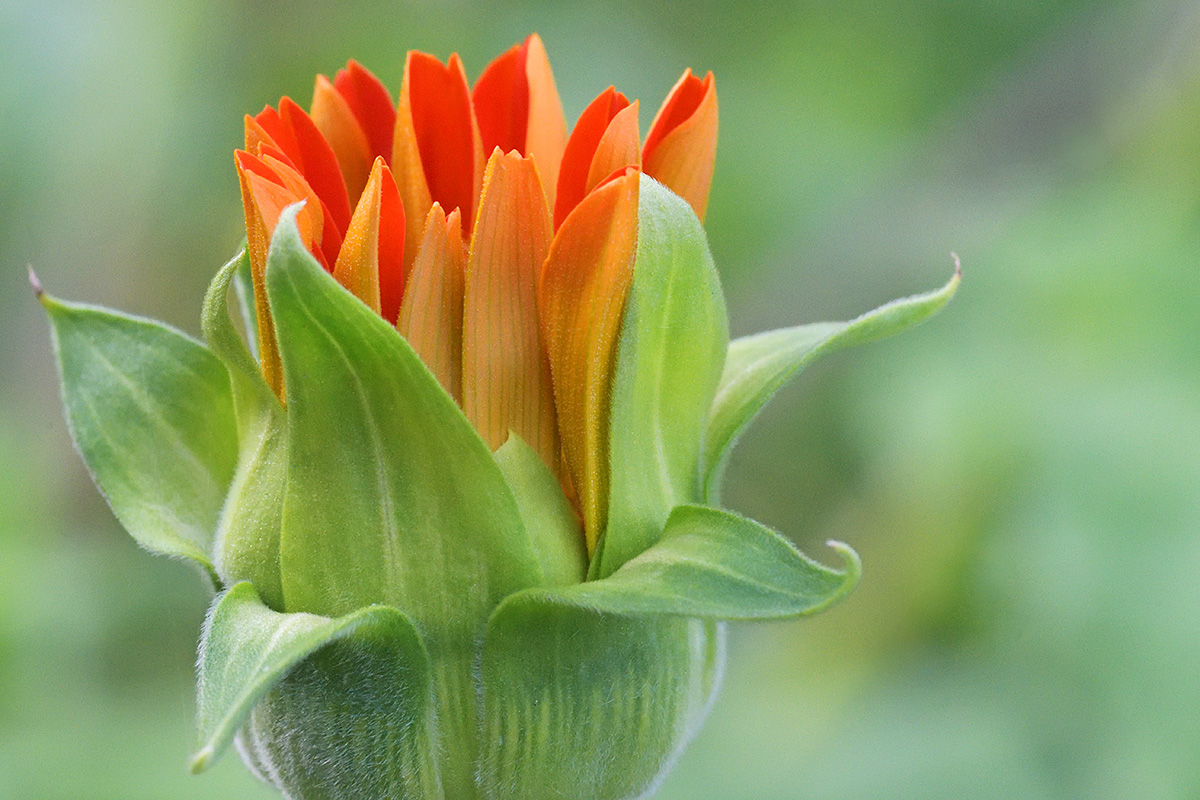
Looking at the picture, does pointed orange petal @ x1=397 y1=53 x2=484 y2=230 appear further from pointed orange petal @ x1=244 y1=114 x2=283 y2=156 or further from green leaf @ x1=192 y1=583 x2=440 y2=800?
green leaf @ x1=192 y1=583 x2=440 y2=800

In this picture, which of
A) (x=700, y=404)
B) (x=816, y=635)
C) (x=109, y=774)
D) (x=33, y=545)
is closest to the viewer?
(x=700, y=404)

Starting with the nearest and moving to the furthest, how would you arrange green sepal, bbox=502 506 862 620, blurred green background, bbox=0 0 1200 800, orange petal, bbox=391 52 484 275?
green sepal, bbox=502 506 862 620, orange petal, bbox=391 52 484 275, blurred green background, bbox=0 0 1200 800

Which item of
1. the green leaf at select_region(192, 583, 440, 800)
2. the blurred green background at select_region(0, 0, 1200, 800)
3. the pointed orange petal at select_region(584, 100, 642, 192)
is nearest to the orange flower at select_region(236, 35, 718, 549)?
the pointed orange petal at select_region(584, 100, 642, 192)

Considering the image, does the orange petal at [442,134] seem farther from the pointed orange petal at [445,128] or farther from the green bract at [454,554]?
the green bract at [454,554]

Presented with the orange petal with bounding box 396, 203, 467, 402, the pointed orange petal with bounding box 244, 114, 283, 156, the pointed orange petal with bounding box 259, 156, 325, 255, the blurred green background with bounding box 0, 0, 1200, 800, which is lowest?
the blurred green background with bounding box 0, 0, 1200, 800

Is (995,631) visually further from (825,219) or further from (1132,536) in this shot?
(825,219)

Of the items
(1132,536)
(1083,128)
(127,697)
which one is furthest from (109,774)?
(1083,128)

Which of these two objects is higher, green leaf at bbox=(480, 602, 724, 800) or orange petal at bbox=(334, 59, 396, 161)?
orange petal at bbox=(334, 59, 396, 161)
